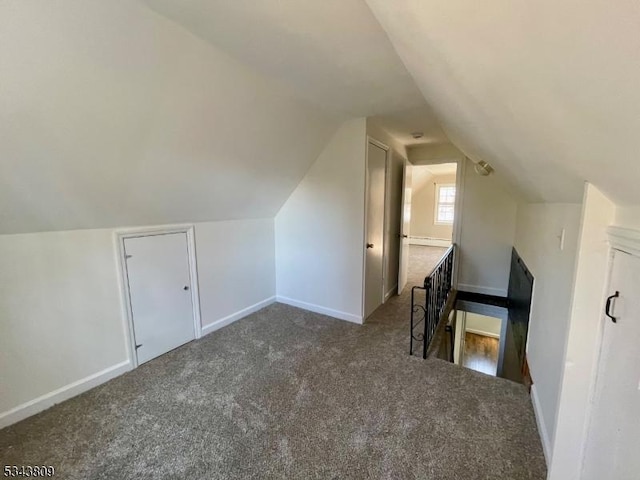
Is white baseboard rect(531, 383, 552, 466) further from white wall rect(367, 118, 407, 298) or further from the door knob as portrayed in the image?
white wall rect(367, 118, 407, 298)

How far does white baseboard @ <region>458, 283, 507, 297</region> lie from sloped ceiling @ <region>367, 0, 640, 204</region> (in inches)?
126

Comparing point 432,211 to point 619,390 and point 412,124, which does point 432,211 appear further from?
point 619,390

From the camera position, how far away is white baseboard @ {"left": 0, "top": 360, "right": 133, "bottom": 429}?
1.78m

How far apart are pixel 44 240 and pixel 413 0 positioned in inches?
98.5

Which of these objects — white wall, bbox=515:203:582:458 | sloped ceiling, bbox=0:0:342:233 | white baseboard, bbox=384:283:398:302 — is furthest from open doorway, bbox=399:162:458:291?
sloped ceiling, bbox=0:0:342:233

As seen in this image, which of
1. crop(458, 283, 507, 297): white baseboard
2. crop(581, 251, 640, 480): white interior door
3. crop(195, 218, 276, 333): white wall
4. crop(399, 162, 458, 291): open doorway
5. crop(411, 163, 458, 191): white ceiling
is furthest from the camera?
crop(399, 162, 458, 291): open doorway

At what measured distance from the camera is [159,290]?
2.54 metres

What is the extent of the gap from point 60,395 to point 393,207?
3883 millimetres

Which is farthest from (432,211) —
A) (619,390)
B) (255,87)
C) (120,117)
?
(120,117)

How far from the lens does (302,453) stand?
1.57 m

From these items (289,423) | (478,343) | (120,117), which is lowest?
(478,343)

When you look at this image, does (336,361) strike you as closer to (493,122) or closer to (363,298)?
(363,298)

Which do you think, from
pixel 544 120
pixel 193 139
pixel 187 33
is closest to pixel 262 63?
pixel 187 33

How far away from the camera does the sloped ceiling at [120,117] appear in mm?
1185
